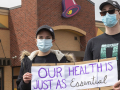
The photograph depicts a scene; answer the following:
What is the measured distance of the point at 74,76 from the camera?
12.4 feet

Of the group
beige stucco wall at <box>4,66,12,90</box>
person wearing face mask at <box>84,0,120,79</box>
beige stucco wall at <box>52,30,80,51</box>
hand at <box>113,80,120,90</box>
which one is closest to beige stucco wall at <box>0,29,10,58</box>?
beige stucco wall at <box>4,66,12,90</box>

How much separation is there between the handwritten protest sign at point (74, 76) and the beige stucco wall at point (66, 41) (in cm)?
1685

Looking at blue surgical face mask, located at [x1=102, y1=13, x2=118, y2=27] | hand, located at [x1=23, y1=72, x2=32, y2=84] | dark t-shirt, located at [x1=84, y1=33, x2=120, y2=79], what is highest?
blue surgical face mask, located at [x1=102, y1=13, x2=118, y2=27]

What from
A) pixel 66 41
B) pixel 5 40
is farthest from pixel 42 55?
pixel 66 41

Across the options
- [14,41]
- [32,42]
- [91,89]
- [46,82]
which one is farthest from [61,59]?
[14,41]

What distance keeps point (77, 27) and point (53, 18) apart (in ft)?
9.89

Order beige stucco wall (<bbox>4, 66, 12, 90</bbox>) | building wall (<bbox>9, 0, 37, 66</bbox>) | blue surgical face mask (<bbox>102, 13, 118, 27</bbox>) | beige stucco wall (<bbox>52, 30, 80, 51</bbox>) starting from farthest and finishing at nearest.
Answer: beige stucco wall (<bbox>52, 30, 80, 51</bbox>), beige stucco wall (<bbox>4, 66, 12, 90</bbox>), building wall (<bbox>9, 0, 37, 66</bbox>), blue surgical face mask (<bbox>102, 13, 118, 27</bbox>)

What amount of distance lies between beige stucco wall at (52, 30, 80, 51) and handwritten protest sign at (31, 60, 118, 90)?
16.8m

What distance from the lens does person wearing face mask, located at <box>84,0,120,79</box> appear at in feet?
12.1

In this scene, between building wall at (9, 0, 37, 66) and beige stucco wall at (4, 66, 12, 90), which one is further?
beige stucco wall at (4, 66, 12, 90)

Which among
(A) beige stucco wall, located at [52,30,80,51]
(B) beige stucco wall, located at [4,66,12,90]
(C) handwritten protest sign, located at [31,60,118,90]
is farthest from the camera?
(A) beige stucco wall, located at [52,30,80,51]

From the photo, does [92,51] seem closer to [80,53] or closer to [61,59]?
[61,59]

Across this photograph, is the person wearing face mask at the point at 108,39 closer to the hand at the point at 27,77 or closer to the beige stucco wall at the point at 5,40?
the hand at the point at 27,77

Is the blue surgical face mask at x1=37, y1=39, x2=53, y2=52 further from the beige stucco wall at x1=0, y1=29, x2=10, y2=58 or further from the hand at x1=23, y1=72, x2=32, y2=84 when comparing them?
the beige stucco wall at x1=0, y1=29, x2=10, y2=58
